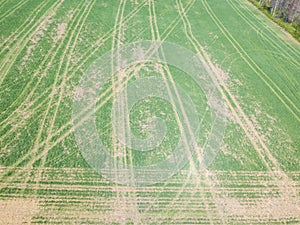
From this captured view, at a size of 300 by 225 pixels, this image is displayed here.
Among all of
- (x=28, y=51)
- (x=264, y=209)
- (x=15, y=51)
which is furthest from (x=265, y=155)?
(x=15, y=51)

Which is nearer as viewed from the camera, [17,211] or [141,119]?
[17,211]

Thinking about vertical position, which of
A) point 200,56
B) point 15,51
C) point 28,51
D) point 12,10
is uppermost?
point 12,10

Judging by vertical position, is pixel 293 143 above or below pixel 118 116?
below

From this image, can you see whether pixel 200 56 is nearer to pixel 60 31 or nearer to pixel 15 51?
pixel 60 31

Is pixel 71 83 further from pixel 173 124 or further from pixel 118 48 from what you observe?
pixel 173 124

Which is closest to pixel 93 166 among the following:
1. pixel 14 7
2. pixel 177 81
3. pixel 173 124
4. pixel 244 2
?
pixel 173 124

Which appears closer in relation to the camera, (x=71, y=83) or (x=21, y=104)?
(x=21, y=104)

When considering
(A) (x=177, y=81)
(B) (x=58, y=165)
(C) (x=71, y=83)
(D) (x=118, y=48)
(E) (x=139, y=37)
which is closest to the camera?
(B) (x=58, y=165)

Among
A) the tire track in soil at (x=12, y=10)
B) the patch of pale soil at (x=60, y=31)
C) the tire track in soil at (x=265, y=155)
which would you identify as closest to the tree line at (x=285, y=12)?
the tire track in soil at (x=265, y=155)
